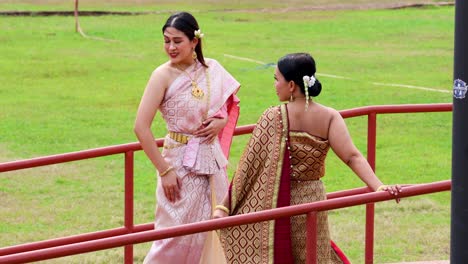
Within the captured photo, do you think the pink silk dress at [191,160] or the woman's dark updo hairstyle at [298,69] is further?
the pink silk dress at [191,160]

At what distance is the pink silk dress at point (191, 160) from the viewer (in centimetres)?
693

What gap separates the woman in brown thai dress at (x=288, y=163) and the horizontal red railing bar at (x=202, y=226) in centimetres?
33

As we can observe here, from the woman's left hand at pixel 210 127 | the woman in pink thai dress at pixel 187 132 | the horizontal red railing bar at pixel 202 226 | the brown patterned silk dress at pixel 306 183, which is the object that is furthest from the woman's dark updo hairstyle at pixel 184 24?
the horizontal red railing bar at pixel 202 226

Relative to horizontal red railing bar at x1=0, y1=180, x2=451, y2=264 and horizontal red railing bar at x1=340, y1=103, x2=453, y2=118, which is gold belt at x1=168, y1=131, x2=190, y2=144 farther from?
horizontal red railing bar at x1=0, y1=180, x2=451, y2=264

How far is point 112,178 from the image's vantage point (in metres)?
14.1

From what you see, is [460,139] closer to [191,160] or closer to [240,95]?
[191,160]

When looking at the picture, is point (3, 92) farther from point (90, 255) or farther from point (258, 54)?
point (90, 255)

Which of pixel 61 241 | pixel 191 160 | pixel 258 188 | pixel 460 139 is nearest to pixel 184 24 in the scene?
pixel 191 160

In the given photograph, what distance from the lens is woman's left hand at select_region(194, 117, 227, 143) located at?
6.96m

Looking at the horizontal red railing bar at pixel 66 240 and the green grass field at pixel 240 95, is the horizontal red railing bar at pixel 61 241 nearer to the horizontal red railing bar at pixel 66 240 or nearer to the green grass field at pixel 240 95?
the horizontal red railing bar at pixel 66 240

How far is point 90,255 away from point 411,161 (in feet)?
19.0

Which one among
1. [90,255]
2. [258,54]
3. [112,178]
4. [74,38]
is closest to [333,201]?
[90,255]

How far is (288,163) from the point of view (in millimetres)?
6258

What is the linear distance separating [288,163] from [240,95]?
14.1 metres
